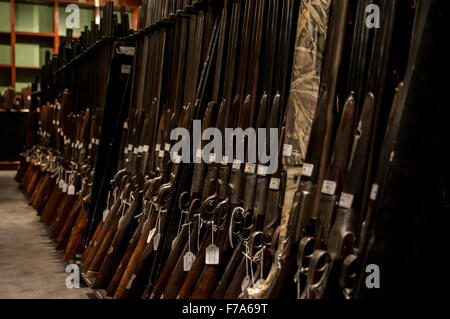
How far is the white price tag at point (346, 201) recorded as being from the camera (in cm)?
142

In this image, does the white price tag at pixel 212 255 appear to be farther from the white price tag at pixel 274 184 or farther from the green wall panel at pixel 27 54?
the green wall panel at pixel 27 54

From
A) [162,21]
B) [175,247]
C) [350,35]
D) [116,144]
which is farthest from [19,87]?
[350,35]

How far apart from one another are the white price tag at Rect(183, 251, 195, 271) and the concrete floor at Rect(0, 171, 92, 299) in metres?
1.40

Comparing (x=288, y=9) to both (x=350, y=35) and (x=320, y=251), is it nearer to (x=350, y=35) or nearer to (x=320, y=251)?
(x=350, y=35)

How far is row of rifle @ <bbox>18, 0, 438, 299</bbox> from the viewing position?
56.4 inches

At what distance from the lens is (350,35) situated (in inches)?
65.4

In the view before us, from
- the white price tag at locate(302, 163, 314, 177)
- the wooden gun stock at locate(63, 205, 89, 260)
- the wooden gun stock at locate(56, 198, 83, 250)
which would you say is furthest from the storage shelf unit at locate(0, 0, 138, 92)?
the white price tag at locate(302, 163, 314, 177)

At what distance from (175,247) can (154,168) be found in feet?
2.55

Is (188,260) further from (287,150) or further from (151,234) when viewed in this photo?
(287,150)

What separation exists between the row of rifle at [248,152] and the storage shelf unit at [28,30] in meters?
6.83

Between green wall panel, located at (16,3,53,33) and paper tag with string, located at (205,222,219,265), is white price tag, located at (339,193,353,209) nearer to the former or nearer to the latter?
paper tag with string, located at (205,222,219,265)

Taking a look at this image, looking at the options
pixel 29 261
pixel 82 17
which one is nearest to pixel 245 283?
pixel 29 261

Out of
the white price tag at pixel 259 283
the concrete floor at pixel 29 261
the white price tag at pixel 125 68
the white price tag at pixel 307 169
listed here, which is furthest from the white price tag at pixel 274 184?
the white price tag at pixel 125 68

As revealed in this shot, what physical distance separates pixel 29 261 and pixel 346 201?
3371 millimetres
